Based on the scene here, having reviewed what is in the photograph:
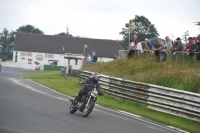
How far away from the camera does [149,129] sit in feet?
45.9

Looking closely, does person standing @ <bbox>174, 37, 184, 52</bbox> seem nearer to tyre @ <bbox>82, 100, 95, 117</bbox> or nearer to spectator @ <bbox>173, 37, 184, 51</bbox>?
spectator @ <bbox>173, 37, 184, 51</bbox>

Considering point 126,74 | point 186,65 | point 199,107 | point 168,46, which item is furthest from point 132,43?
point 199,107

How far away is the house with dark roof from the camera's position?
105 m

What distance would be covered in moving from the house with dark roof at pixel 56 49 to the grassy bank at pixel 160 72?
73.0 m

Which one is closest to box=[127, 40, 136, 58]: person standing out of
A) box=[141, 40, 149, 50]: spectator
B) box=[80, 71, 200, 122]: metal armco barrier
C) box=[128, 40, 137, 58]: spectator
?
box=[128, 40, 137, 58]: spectator

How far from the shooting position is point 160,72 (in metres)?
23.7

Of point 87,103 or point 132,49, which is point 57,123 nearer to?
point 87,103

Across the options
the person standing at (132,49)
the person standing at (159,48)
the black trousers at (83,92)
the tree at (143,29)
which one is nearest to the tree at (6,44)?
the tree at (143,29)

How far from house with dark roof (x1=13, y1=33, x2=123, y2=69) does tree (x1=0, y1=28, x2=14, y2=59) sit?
197 ft

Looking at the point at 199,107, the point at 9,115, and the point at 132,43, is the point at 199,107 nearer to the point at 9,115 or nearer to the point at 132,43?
the point at 9,115

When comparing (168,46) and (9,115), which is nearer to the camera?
(9,115)

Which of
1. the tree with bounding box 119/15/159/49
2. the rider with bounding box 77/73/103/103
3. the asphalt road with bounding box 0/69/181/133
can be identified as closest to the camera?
the asphalt road with bounding box 0/69/181/133

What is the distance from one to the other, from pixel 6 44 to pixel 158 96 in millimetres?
153483

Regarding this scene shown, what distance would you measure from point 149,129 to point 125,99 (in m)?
9.15
